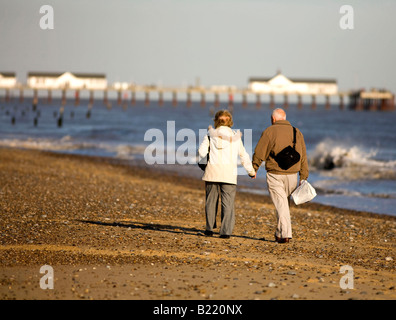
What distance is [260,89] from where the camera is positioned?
375ft

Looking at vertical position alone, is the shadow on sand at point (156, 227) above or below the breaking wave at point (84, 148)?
below

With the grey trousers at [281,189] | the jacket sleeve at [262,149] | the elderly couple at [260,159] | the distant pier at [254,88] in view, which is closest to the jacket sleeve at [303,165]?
the elderly couple at [260,159]

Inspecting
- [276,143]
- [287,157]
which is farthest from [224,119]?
[287,157]

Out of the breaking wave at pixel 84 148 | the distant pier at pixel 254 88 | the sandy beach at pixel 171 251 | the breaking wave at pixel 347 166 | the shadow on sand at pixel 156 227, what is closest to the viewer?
the sandy beach at pixel 171 251

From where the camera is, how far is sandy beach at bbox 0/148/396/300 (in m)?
5.43

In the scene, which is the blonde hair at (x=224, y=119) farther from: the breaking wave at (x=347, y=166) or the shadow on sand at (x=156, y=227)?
the breaking wave at (x=347, y=166)

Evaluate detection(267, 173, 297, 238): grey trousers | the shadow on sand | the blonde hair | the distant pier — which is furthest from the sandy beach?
the distant pier

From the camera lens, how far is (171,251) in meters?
6.94

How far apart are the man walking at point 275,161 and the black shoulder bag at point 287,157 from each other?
3 centimetres

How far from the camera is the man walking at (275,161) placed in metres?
7.21

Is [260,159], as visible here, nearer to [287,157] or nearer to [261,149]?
[261,149]
